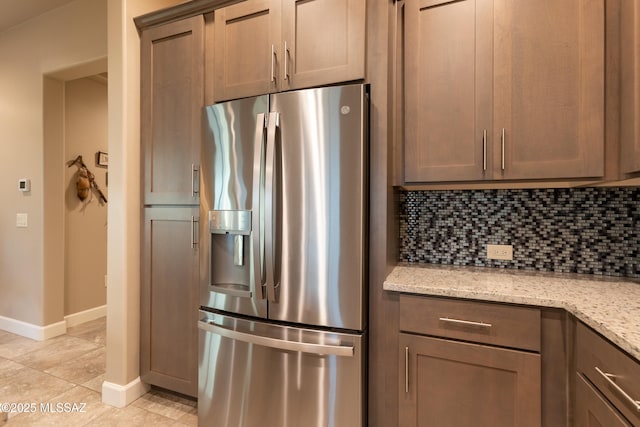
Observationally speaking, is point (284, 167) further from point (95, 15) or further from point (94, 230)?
point (94, 230)

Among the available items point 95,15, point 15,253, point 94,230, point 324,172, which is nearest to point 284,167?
point 324,172

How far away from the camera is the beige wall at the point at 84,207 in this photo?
10.6ft

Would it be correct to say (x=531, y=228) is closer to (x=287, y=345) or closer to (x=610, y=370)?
(x=610, y=370)

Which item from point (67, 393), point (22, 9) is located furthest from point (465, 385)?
point (22, 9)

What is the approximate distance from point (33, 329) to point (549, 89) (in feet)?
14.4

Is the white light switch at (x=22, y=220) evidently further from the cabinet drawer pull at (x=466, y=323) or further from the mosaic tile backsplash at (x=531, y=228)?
the cabinet drawer pull at (x=466, y=323)

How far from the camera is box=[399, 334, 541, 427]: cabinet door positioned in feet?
3.79

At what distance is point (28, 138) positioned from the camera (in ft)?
9.87

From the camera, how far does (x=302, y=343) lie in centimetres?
141

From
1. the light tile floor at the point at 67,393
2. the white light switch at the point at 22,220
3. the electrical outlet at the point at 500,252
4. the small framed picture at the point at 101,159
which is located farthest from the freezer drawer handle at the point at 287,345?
the small framed picture at the point at 101,159

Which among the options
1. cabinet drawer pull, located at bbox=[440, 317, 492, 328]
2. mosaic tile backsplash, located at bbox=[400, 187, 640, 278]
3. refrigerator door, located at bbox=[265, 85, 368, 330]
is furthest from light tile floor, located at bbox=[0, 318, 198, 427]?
mosaic tile backsplash, located at bbox=[400, 187, 640, 278]

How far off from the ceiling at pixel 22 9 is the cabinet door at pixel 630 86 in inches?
151

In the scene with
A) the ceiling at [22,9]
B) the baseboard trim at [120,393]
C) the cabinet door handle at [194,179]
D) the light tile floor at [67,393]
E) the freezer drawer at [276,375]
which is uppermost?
the ceiling at [22,9]

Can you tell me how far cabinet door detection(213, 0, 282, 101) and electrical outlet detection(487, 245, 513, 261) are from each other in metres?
1.45
